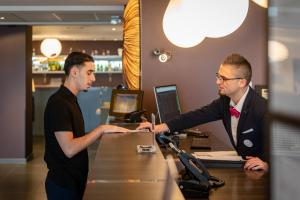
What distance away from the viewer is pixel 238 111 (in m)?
2.75

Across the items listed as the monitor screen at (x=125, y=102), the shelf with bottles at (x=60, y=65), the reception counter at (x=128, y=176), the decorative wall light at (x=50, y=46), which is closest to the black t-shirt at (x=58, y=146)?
the reception counter at (x=128, y=176)

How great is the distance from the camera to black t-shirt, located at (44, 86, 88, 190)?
2461 millimetres

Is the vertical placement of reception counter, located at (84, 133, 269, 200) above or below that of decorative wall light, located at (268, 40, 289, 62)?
below

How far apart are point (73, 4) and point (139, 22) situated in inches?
70.9

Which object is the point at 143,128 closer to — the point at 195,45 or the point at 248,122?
the point at 248,122

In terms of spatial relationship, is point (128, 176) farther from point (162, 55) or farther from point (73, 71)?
point (162, 55)

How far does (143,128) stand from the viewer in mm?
3090

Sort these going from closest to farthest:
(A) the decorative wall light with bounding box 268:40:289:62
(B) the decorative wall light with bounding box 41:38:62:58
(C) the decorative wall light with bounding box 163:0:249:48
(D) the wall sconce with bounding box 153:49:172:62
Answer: (A) the decorative wall light with bounding box 268:40:289:62 < (C) the decorative wall light with bounding box 163:0:249:48 < (D) the wall sconce with bounding box 153:49:172:62 < (B) the decorative wall light with bounding box 41:38:62:58

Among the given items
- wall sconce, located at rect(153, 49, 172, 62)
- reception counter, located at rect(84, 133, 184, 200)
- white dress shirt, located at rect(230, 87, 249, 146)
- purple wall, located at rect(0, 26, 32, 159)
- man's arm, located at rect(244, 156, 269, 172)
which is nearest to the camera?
reception counter, located at rect(84, 133, 184, 200)

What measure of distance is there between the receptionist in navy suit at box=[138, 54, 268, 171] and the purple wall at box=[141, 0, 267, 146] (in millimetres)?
1354

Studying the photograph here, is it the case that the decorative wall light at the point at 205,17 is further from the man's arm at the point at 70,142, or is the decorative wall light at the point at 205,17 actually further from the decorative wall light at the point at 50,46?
the decorative wall light at the point at 50,46

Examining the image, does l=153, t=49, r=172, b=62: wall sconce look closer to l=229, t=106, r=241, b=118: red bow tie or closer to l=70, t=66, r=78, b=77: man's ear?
l=229, t=106, r=241, b=118: red bow tie

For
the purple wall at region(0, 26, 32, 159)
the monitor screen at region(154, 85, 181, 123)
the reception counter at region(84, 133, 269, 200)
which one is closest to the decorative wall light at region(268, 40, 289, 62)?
the reception counter at region(84, 133, 269, 200)

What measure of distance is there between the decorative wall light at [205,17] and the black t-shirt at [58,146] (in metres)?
1.69
